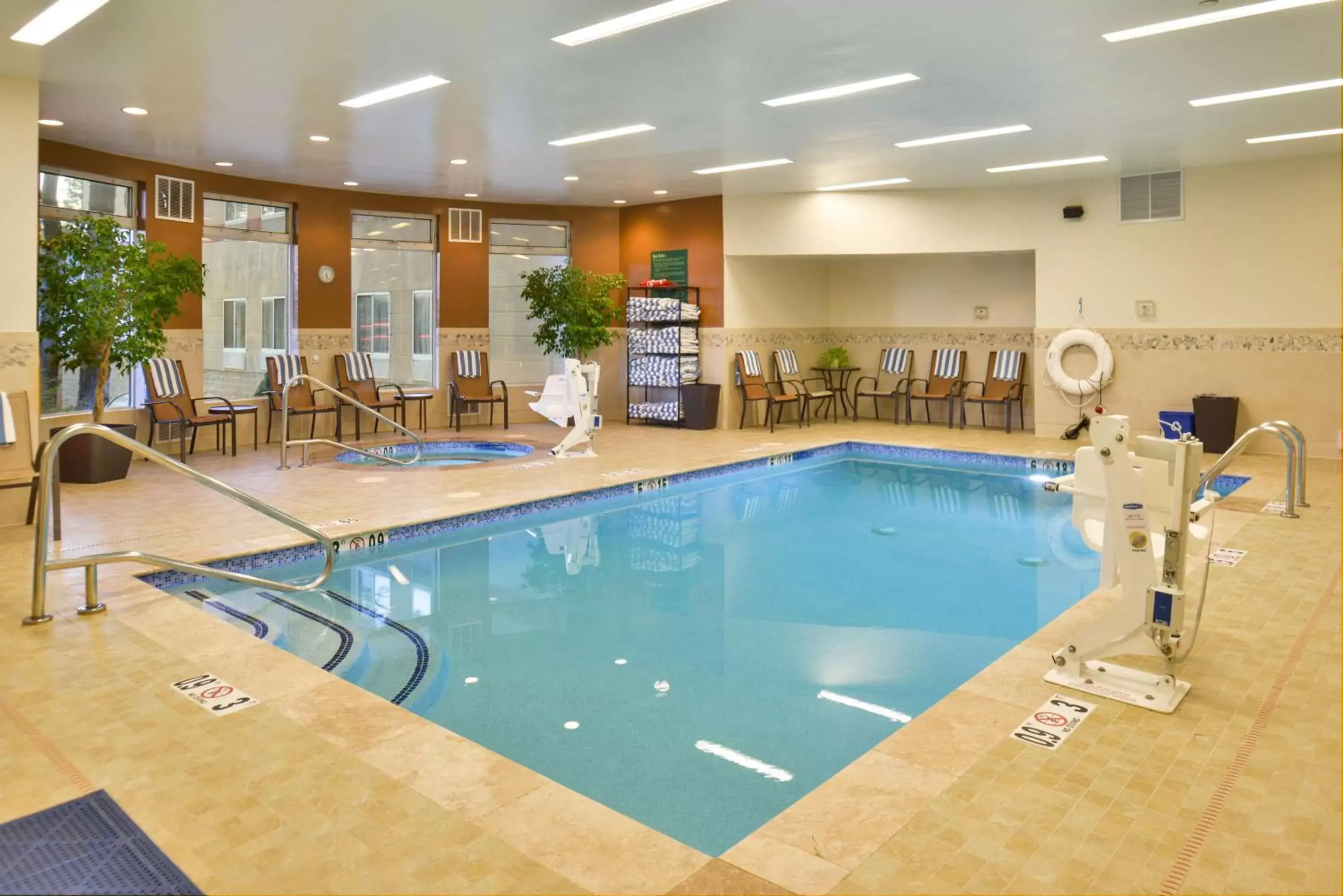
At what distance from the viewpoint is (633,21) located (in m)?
5.12

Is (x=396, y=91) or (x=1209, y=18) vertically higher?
(x=396, y=91)

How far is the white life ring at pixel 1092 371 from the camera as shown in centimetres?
1035

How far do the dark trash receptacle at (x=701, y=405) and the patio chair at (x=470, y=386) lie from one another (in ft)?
7.14

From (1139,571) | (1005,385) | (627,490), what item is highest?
(1005,385)

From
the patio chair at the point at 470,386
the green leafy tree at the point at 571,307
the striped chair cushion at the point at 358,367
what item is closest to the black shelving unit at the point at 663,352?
the green leafy tree at the point at 571,307

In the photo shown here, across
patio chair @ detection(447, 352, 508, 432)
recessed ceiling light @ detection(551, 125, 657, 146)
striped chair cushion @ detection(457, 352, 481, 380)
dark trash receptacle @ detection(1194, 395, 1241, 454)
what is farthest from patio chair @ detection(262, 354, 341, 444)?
dark trash receptacle @ detection(1194, 395, 1241, 454)

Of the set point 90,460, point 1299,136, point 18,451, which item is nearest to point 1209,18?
point 1299,136

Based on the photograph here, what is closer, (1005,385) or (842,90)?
(842,90)

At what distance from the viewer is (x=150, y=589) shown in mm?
4680

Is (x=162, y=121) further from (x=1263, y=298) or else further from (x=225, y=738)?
(x=1263, y=298)

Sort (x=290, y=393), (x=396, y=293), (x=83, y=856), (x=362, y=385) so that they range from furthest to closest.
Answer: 1. (x=396, y=293)
2. (x=362, y=385)
3. (x=290, y=393)
4. (x=83, y=856)

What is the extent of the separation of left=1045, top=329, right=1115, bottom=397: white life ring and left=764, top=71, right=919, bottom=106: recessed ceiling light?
16.6 feet

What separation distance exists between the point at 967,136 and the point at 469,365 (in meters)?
6.55

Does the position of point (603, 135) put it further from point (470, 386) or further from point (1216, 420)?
point (1216, 420)
